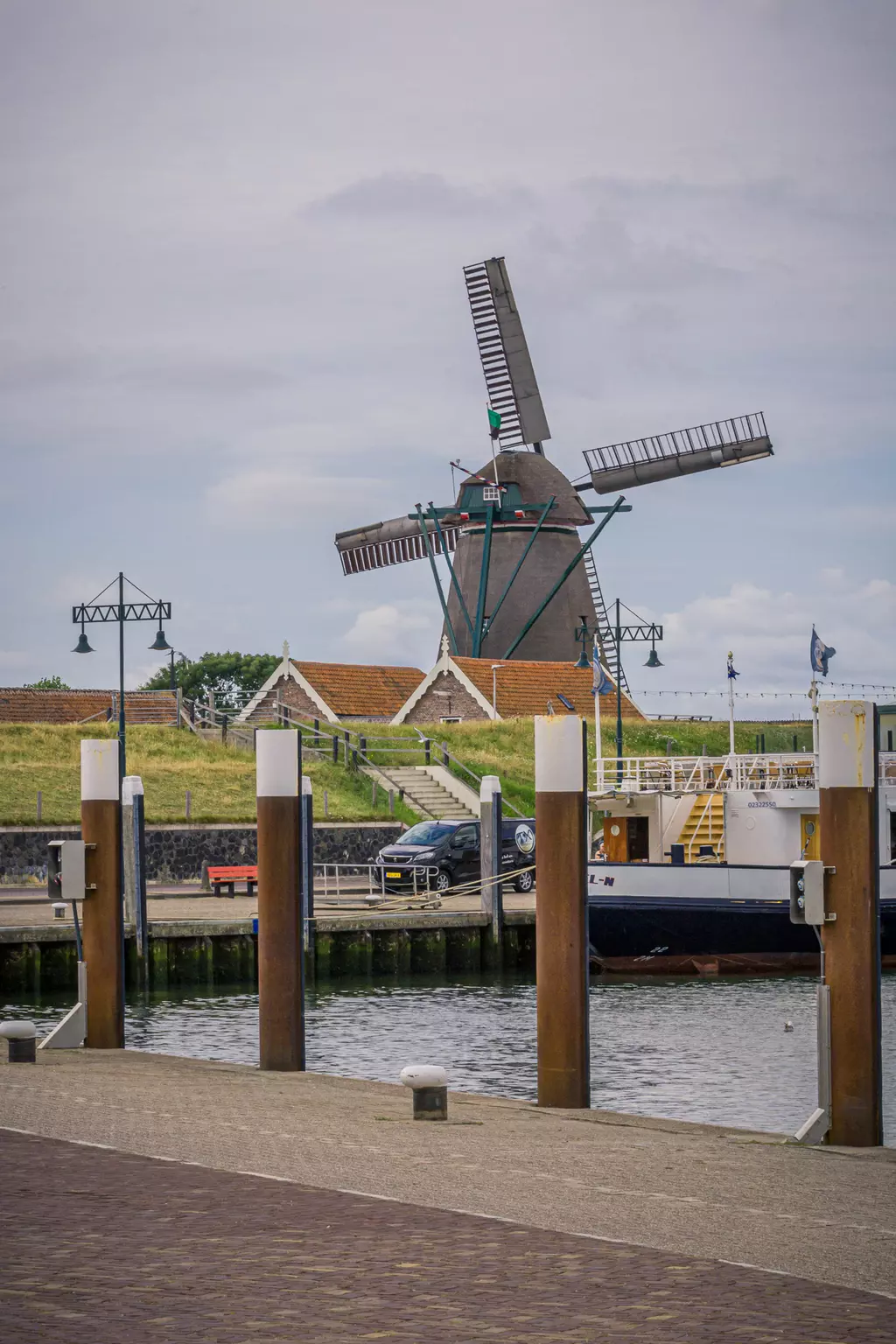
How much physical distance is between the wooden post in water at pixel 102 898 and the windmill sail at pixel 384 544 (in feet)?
184

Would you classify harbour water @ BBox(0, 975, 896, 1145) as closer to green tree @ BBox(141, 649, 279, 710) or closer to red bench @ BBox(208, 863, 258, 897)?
red bench @ BBox(208, 863, 258, 897)

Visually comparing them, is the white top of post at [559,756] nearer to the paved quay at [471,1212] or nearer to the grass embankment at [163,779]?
the paved quay at [471,1212]

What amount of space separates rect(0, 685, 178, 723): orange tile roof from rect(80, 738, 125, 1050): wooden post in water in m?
51.2

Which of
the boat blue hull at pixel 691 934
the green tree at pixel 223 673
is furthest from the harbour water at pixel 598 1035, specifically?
the green tree at pixel 223 673

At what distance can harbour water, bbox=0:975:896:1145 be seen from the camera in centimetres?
1981

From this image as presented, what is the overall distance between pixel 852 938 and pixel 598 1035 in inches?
519

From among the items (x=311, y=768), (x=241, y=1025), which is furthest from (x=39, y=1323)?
(x=311, y=768)

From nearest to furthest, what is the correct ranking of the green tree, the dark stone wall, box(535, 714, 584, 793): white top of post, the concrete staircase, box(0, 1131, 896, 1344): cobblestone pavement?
1. box(0, 1131, 896, 1344): cobblestone pavement
2. box(535, 714, 584, 793): white top of post
3. the dark stone wall
4. the concrete staircase
5. the green tree

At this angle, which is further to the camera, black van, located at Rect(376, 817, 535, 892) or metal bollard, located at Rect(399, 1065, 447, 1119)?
black van, located at Rect(376, 817, 535, 892)

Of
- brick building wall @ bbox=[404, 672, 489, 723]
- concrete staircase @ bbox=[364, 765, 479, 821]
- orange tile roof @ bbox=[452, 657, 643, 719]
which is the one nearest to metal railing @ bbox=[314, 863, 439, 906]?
concrete staircase @ bbox=[364, 765, 479, 821]

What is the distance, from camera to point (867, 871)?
42.1 ft

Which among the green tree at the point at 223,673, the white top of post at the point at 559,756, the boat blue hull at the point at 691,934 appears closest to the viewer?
the white top of post at the point at 559,756

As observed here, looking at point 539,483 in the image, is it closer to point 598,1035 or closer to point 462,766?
point 462,766

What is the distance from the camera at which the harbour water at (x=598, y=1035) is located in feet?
65.0
